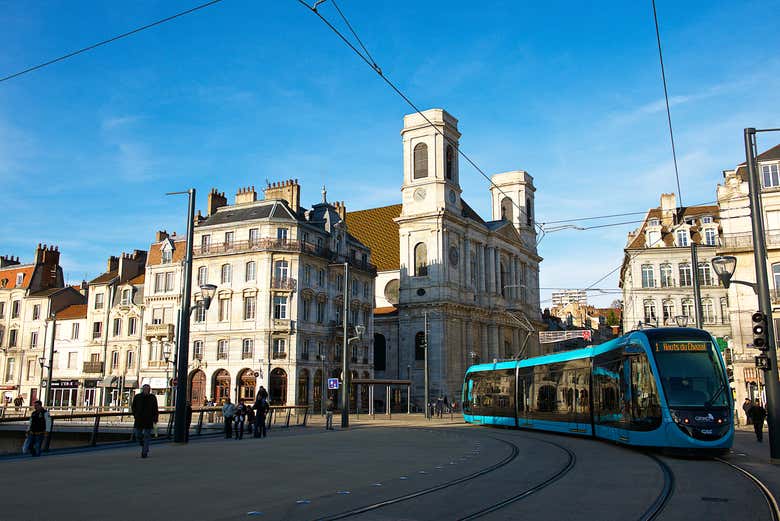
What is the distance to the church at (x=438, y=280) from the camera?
200 feet

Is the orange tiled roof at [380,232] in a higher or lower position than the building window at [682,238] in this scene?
higher

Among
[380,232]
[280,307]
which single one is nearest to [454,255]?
[380,232]

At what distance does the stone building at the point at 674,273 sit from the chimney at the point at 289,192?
89.1 feet

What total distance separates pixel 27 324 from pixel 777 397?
5766cm

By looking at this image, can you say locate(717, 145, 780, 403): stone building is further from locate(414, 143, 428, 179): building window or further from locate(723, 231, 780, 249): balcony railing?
locate(414, 143, 428, 179): building window

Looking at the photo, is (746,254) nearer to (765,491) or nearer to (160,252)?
(765,491)

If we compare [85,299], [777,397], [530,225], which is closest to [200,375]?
[85,299]

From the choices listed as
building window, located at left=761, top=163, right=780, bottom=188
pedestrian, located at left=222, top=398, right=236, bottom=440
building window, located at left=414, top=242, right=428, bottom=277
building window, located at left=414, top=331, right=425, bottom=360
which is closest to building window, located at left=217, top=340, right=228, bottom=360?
building window, located at left=414, top=331, right=425, bottom=360

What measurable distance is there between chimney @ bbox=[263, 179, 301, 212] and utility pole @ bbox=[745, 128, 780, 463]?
36.7m

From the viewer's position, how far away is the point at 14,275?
59594 mm

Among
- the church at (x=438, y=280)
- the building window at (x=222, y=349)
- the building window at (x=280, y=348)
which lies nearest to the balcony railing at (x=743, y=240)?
the church at (x=438, y=280)

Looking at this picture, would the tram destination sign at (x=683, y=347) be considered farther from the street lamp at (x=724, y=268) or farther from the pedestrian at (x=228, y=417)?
the pedestrian at (x=228, y=417)

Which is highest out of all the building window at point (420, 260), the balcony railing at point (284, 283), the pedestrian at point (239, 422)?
the building window at point (420, 260)

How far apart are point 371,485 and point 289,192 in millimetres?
40118
